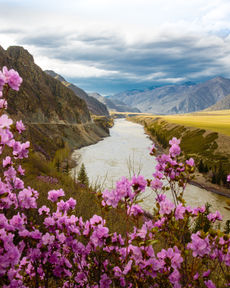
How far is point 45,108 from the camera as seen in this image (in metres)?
59.7

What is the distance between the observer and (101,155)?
162 feet

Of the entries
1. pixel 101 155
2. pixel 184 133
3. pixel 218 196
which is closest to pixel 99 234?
pixel 218 196

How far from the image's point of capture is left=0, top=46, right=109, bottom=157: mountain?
49.4 metres

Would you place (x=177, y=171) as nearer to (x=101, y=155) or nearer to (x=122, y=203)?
(x=122, y=203)

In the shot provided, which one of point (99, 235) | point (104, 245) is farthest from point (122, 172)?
point (99, 235)

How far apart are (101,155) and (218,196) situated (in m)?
26.6

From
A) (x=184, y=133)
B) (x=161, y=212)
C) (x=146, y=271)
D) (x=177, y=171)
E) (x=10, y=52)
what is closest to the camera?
(x=146, y=271)

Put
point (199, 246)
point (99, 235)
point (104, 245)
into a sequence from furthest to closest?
point (104, 245) < point (99, 235) < point (199, 246)

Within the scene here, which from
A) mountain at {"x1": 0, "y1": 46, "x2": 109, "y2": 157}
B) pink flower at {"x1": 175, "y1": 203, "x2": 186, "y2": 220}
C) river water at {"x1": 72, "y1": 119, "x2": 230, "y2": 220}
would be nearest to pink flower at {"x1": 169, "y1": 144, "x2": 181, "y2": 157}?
pink flower at {"x1": 175, "y1": 203, "x2": 186, "y2": 220}

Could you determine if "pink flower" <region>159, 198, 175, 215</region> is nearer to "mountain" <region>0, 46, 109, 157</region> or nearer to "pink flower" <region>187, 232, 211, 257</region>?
"pink flower" <region>187, 232, 211, 257</region>

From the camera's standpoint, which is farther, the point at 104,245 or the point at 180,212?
the point at 180,212

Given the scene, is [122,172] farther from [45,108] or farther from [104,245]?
[45,108]

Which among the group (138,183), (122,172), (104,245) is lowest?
(122,172)

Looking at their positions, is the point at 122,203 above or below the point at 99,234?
above
